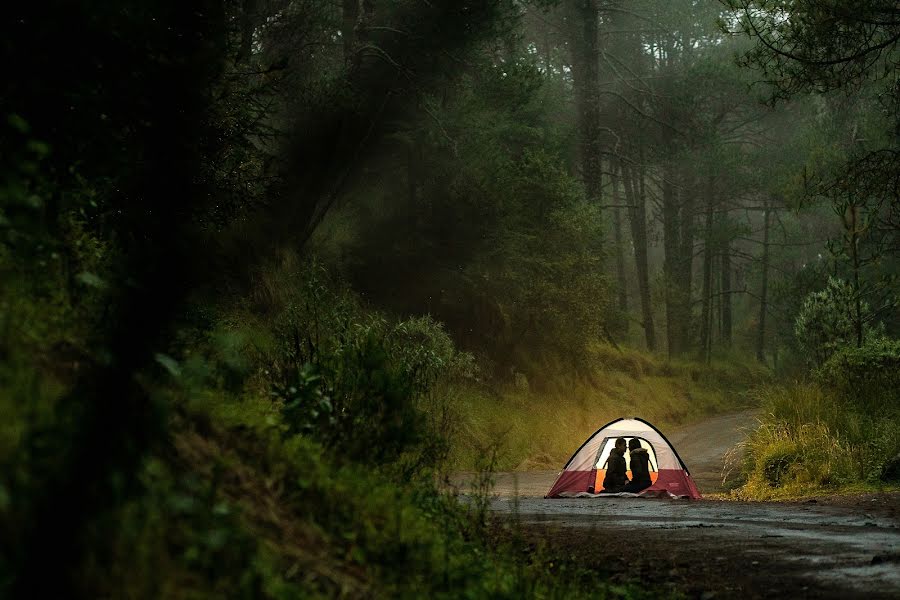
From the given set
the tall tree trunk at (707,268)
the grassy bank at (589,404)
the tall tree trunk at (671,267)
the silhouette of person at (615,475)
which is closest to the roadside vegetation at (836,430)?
the silhouette of person at (615,475)

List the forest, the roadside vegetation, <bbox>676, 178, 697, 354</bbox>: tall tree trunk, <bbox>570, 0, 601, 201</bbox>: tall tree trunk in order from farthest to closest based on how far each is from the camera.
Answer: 1. <bbox>676, 178, 697, 354</bbox>: tall tree trunk
2. <bbox>570, 0, 601, 201</bbox>: tall tree trunk
3. the roadside vegetation
4. the forest

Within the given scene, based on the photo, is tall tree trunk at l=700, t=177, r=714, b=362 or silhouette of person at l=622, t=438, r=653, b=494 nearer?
silhouette of person at l=622, t=438, r=653, b=494

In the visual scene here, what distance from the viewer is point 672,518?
34.9 feet

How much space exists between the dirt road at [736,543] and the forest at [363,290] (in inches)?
19.5

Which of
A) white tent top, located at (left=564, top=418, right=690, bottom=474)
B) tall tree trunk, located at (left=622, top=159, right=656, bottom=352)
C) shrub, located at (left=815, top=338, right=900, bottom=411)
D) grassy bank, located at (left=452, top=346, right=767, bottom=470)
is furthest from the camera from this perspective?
tall tree trunk, located at (left=622, top=159, right=656, bottom=352)

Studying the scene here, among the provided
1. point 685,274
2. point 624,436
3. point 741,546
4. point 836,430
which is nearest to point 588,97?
point 685,274

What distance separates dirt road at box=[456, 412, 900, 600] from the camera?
19.3ft

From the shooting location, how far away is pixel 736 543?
7.88 m

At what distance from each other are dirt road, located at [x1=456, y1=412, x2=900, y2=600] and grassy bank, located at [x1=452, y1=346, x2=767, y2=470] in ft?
14.0

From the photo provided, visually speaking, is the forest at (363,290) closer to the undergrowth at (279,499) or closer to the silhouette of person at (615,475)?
the undergrowth at (279,499)

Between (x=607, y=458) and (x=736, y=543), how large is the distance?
31.9 ft

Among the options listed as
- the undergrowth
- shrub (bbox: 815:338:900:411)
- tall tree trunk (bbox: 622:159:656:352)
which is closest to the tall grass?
shrub (bbox: 815:338:900:411)

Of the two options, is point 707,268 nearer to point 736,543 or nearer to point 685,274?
point 685,274

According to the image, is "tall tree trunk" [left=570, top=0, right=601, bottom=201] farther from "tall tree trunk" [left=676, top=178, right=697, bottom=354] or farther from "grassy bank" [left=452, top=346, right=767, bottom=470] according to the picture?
"tall tree trunk" [left=676, top=178, right=697, bottom=354]
